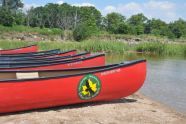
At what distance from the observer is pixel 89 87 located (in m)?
7.93

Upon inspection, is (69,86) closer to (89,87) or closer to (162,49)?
(89,87)

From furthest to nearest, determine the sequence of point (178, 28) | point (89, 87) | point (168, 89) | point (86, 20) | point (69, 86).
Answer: point (178, 28) < point (86, 20) < point (168, 89) < point (89, 87) < point (69, 86)

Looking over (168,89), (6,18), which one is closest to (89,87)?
(168,89)

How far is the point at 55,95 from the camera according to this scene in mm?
7602

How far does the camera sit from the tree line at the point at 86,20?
75750 mm

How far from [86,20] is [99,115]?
67853mm

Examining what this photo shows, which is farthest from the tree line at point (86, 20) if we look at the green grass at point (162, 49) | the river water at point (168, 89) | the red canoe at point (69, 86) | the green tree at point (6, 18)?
the red canoe at point (69, 86)

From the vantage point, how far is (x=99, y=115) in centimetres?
743

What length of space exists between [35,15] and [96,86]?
255 ft

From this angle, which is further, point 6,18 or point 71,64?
point 6,18

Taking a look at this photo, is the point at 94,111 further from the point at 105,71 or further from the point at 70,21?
the point at 70,21

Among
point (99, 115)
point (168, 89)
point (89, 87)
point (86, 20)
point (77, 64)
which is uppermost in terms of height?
point (86, 20)

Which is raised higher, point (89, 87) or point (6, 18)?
point (6, 18)

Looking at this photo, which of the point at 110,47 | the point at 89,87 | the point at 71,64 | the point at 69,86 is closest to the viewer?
the point at 69,86
